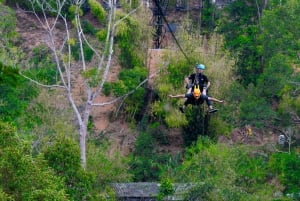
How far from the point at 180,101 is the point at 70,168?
10996 millimetres

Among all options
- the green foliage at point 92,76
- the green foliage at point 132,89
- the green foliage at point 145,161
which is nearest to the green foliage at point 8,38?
the green foliage at point 92,76

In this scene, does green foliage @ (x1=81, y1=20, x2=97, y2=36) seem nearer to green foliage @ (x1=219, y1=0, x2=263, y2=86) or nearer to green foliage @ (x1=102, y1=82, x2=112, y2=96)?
green foliage @ (x1=102, y1=82, x2=112, y2=96)

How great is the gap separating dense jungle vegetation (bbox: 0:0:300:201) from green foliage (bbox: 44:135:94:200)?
2021mm

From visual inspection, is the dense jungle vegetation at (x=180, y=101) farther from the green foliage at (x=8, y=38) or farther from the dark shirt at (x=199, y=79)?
the dark shirt at (x=199, y=79)

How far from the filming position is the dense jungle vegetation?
2395 cm

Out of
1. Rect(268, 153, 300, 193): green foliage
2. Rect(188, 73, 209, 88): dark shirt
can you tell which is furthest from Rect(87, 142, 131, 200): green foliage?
Rect(188, 73, 209, 88): dark shirt

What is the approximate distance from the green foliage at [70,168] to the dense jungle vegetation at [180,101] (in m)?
2.02

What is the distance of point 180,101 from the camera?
2930cm

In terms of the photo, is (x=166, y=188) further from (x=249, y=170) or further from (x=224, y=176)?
(x=249, y=170)

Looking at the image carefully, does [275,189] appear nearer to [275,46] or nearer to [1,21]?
[275,46]

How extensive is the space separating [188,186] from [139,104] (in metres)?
9.67

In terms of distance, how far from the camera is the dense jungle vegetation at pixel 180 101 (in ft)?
78.6

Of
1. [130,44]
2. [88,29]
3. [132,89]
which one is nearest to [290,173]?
[132,89]

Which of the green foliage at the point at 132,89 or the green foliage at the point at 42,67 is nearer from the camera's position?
the green foliage at the point at 42,67
